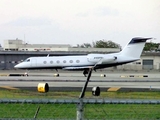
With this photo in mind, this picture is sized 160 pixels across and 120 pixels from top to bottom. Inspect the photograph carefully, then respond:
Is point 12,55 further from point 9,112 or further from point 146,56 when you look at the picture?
point 9,112

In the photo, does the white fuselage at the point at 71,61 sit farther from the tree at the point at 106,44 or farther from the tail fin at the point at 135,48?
the tree at the point at 106,44

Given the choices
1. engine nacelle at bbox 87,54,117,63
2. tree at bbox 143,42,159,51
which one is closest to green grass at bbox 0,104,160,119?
engine nacelle at bbox 87,54,117,63

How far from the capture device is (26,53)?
73.1 m

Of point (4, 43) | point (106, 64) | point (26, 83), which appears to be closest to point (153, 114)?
point (26, 83)

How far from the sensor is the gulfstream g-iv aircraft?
4316 centimetres

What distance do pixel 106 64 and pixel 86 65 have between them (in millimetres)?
2416

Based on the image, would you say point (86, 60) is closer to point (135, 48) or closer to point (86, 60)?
point (86, 60)

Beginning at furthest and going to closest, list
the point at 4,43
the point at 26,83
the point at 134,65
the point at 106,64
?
1. the point at 4,43
2. the point at 134,65
3. the point at 106,64
4. the point at 26,83

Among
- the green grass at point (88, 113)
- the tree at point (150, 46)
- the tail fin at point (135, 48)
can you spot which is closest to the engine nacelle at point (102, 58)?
the tail fin at point (135, 48)

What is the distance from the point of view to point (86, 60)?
144 feet

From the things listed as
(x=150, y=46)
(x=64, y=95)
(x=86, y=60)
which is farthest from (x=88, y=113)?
(x=150, y=46)

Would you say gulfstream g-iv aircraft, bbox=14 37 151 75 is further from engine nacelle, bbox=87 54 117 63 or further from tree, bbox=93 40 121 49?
tree, bbox=93 40 121 49

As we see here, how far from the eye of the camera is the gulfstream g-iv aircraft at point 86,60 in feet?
142

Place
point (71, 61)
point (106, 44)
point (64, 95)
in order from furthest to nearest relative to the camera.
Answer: point (106, 44)
point (71, 61)
point (64, 95)
